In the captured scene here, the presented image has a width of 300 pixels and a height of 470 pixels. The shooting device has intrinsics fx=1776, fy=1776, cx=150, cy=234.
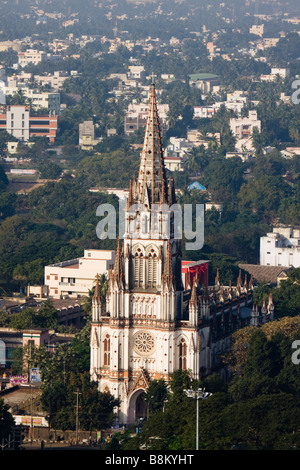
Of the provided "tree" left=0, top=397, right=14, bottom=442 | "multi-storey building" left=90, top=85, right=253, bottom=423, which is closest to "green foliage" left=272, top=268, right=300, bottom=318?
"multi-storey building" left=90, top=85, right=253, bottom=423

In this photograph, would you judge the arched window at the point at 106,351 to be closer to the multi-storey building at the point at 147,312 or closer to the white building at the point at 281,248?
the multi-storey building at the point at 147,312

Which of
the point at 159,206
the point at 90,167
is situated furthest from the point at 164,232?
the point at 90,167

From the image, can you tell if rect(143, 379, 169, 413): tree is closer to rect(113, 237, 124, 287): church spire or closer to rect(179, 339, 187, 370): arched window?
rect(179, 339, 187, 370): arched window

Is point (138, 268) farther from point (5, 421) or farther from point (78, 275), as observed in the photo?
point (78, 275)

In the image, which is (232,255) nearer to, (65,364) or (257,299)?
(257,299)

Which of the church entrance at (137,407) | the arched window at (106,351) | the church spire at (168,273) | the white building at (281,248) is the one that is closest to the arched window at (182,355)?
the church entrance at (137,407)
